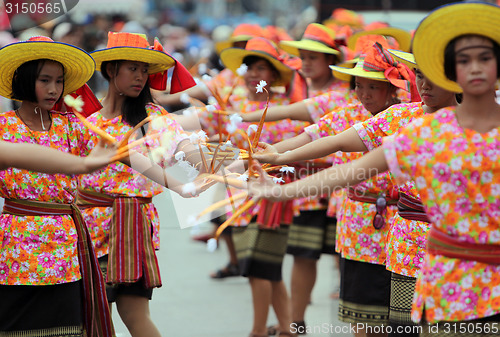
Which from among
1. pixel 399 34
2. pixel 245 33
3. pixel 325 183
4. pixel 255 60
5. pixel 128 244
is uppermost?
pixel 245 33

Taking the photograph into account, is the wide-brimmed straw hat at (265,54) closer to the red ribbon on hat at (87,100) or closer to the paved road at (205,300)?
the paved road at (205,300)

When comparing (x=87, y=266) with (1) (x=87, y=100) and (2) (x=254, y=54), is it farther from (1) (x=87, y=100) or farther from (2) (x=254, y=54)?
(2) (x=254, y=54)

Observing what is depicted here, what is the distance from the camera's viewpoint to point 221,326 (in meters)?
6.11

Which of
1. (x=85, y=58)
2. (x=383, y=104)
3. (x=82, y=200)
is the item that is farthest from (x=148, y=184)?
(x=383, y=104)

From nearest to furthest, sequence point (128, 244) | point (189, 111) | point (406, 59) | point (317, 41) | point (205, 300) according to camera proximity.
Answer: point (406, 59) → point (189, 111) → point (128, 244) → point (317, 41) → point (205, 300)

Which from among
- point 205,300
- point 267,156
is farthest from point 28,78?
point 205,300

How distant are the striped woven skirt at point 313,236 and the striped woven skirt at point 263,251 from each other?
23 centimetres

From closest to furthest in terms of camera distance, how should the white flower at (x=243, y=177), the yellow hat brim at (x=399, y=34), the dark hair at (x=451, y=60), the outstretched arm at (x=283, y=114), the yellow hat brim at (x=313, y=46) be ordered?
the dark hair at (x=451, y=60), the white flower at (x=243, y=177), the outstretched arm at (x=283, y=114), the yellow hat brim at (x=313, y=46), the yellow hat brim at (x=399, y=34)

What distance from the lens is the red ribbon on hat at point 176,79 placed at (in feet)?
15.1

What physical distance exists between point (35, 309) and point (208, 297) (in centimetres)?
337

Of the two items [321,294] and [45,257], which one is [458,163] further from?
[321,294]

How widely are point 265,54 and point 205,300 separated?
2250 mm

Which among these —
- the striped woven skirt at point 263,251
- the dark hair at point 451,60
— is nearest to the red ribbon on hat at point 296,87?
the striped woven skirt at point 263,251

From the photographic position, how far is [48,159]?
122 inches
